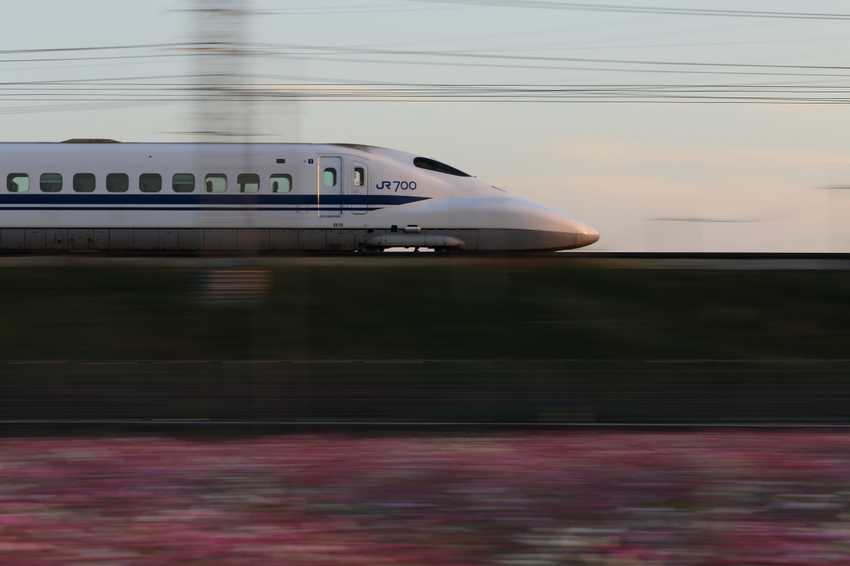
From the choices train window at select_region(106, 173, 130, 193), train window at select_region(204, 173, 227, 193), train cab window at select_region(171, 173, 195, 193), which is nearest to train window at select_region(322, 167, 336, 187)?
Answer: train window at select_region(204, 173, 227, 193)

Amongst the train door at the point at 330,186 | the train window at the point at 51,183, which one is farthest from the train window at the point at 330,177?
the train window at the point at 51,183

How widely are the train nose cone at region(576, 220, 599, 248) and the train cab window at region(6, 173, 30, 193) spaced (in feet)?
41.7

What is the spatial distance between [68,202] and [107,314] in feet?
26.6

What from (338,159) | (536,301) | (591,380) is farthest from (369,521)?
(338,159)

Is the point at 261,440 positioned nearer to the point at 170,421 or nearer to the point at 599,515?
the point at 170,421

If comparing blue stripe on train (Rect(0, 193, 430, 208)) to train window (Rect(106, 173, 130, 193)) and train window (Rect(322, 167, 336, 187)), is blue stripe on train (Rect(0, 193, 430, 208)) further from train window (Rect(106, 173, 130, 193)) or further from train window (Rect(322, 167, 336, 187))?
train window (Rect(322, 167, 336, 187))

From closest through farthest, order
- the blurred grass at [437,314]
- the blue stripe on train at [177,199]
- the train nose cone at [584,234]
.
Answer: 1. the blurred grass at [437,314]
2. the blue stripe on train at [177,199]
3. the train nose cone at [584,234]

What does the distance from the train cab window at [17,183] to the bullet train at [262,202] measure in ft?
0.07

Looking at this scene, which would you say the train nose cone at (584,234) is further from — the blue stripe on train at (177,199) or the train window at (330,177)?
the train window at (330,177)

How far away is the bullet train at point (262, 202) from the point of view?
2012 cm

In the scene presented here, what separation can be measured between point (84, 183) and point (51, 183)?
0.74m

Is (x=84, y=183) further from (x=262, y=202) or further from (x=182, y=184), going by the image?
(x=262, y=202)

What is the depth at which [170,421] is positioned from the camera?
7.86 metres

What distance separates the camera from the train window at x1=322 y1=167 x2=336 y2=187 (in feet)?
67.2
